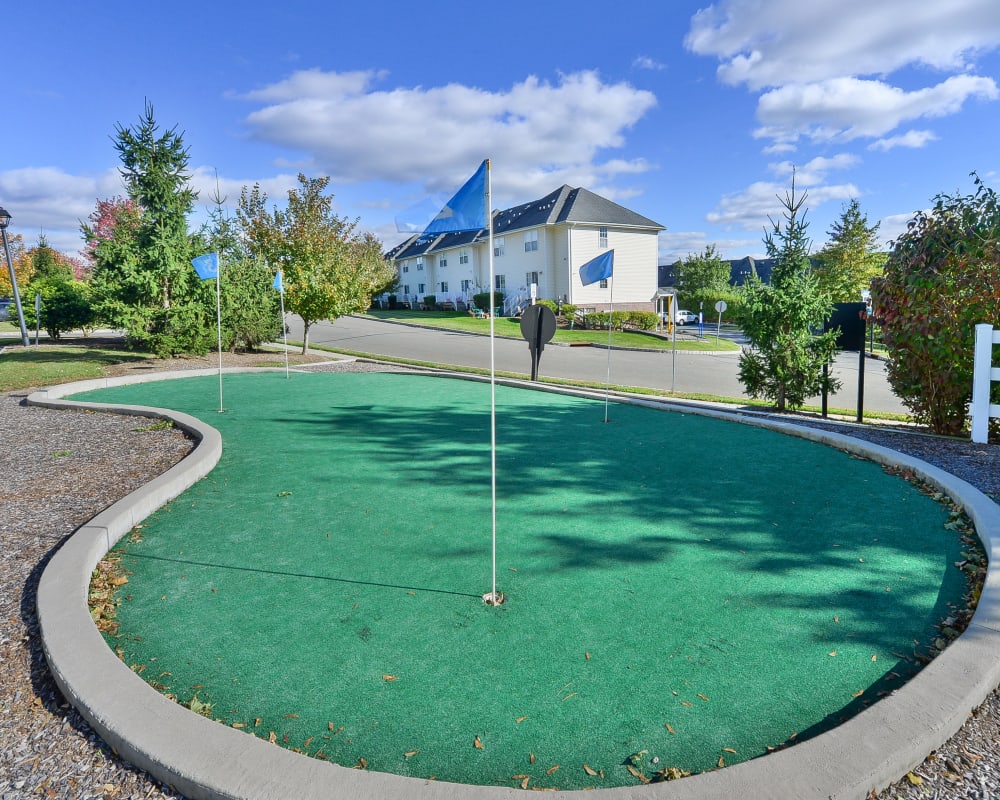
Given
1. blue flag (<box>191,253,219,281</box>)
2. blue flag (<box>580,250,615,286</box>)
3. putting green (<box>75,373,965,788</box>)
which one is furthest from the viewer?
blue flag (<box>191,253,219,281</box>)

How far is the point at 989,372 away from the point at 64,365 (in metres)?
18.7

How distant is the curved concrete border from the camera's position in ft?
7.14

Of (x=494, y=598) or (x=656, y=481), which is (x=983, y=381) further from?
(x=494, y=598)

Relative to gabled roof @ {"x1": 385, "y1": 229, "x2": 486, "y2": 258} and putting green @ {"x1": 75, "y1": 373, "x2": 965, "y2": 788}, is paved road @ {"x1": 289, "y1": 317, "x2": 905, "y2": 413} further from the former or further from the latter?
gabled roof @ {"x1": 385, "y1": 229, "x2": 486, "y2": 258}

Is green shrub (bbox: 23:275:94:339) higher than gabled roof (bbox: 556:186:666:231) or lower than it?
lower

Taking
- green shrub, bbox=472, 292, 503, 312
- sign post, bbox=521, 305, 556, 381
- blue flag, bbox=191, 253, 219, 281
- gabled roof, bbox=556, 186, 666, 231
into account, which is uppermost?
gabled roof, bbox=556, 186, 666, 231

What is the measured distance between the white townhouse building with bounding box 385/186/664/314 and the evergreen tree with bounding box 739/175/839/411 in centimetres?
3206

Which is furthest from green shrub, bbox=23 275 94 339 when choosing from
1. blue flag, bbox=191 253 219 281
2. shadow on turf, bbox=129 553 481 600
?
shadow on turf, bbox=129 553 481 600

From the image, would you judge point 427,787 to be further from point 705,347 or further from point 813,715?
point 705,347

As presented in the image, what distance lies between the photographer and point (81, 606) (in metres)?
3.46

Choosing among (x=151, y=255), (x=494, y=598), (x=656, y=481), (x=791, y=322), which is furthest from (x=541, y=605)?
(x=151, y=255)

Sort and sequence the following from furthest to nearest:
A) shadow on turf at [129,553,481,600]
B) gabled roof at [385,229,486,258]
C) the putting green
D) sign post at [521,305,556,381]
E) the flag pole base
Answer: gabled roof at [385,229,486,258], sign post at [521,305,556,381], shadow on turf at [129,553,481,600], the flag pole base, the putting green

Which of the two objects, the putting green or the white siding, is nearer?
the putting green

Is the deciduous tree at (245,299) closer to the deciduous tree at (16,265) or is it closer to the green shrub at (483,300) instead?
the green shrub at (483,300)
